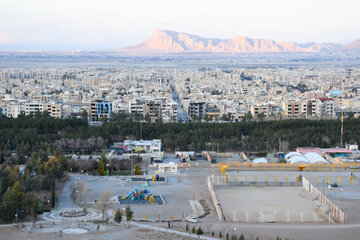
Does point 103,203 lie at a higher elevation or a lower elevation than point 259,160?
higher

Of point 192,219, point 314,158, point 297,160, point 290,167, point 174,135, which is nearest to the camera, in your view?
point 192,219

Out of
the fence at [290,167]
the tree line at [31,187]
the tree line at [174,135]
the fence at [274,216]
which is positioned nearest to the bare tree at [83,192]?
the tree line at [31,187]

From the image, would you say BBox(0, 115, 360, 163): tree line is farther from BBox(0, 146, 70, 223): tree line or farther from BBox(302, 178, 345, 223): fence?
BBox(302, 178, 345, 223): fence

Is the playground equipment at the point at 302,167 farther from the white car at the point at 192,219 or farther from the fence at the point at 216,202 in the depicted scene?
the white car at the point at 192,219

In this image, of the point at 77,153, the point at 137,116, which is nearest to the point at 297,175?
the point at 77,153

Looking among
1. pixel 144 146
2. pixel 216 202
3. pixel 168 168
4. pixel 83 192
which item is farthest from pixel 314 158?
pixel 83 192

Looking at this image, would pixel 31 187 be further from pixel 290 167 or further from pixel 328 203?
pixel 290 167
